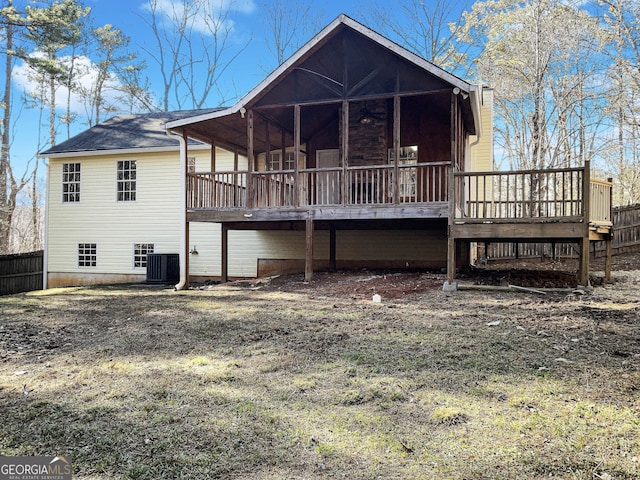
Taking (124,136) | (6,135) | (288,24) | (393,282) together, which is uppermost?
(288,24)

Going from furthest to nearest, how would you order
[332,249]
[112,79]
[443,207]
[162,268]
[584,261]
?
[112,79] → [162,268] → [332,249] → [443,207] → [584,261]

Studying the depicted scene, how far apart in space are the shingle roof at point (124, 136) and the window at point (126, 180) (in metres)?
0.64

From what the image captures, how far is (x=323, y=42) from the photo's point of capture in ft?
35.3

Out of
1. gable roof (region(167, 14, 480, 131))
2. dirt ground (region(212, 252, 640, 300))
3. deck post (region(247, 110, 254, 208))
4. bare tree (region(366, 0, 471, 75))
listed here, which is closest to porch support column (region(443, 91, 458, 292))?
dirt ground (region(212, 252, 640, 300))

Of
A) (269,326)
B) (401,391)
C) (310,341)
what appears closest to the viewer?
(401,391)

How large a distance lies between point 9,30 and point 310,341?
2713 cm

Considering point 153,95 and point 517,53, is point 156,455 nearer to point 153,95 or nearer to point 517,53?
point 517,53

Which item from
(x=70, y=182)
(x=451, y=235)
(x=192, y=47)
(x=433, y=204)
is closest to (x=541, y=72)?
(x=433, y=204)

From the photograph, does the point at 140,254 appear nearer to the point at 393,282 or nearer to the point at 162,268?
the point at 162,268

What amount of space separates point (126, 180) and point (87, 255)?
3.20 meters

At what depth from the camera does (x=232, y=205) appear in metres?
12.0

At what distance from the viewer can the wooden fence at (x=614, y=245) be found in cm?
1652

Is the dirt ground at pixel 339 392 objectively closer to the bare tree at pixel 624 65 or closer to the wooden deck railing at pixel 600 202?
the wooden deck railing at pixel 600 202

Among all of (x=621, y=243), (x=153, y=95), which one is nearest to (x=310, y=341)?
(x=621, y=243)
